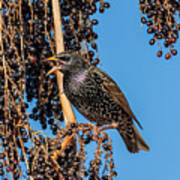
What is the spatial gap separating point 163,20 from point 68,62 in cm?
73

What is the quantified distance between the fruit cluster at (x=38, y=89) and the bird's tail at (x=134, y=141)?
1.02 metres

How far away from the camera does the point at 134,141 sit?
399cm

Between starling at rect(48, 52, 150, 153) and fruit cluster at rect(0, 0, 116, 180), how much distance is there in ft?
0.94

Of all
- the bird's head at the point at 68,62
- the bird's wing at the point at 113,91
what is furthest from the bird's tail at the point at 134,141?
the bird's head at the point at 68,62

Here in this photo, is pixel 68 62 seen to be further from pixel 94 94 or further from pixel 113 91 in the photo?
pixel 113 91

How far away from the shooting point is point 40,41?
3.00 m

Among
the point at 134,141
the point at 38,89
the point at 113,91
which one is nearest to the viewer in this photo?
the point at 38,89

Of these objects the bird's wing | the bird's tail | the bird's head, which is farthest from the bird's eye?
the bird's tail

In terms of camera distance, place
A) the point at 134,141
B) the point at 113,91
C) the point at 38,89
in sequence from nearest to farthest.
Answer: the point at 38,89
the point at 113,91
the point at 134,141

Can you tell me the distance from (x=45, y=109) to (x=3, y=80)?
1.05 ft

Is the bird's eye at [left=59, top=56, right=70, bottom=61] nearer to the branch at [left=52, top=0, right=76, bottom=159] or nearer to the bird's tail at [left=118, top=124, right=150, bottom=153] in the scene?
the branch at [left=52, top=0, right=76, bottom=159]

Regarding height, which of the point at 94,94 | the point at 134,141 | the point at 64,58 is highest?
the point at 64,58

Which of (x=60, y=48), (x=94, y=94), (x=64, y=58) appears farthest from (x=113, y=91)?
(x=60, y=48)

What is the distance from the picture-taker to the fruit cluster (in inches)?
105
